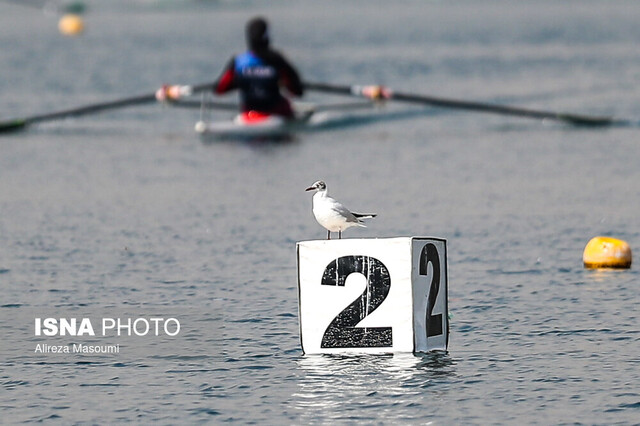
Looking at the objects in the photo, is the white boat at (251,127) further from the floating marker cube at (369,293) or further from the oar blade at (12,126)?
the floating marker cube at (369,293)

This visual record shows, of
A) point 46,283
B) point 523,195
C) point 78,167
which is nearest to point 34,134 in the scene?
point 78,167

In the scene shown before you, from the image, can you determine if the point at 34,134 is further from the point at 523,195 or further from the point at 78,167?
the point at 523,195

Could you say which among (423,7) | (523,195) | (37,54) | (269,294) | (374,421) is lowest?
(374,421)

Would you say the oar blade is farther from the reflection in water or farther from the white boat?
the reflection in water

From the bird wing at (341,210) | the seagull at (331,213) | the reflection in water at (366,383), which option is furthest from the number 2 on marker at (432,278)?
the bird wing at (341,210)

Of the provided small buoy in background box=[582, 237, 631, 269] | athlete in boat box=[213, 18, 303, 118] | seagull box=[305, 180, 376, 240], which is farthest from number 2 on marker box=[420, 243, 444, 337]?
athlete in boat box=[213, 18, 303, 118]

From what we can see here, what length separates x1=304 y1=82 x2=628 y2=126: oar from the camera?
28953 millimetres

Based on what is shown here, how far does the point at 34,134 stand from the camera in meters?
31.7

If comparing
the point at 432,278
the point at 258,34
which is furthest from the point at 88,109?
the point at 432,278

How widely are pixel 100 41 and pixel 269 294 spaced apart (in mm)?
65908

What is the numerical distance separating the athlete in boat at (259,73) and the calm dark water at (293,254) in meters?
1.19

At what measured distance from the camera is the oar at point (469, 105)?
29.0m

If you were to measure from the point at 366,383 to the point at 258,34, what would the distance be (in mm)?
18539

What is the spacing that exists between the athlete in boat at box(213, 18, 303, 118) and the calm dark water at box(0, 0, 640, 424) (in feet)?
3.91
